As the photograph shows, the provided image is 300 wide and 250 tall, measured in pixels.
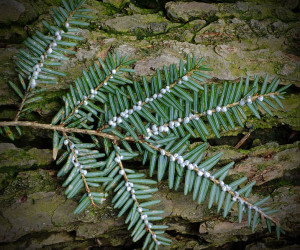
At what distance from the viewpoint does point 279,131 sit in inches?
86.0

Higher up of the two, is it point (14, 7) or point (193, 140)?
point (14, 7)

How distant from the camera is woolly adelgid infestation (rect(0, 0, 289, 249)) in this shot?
176 centimetres

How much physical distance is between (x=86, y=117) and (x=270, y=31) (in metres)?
1.69

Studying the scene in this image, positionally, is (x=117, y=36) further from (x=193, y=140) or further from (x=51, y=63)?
(x=193, y=140)

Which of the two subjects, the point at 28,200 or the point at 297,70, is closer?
the point at 28,200

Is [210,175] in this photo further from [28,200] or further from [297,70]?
[28,200]

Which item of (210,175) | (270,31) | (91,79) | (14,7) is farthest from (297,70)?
(14,7)

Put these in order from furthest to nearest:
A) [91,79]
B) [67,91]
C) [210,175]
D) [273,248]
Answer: [273,248] → [67,91] → [91,79] → [210,175]

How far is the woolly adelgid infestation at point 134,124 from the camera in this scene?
1.76 meters

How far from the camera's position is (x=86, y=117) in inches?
72.2

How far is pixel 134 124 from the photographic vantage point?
179 cm

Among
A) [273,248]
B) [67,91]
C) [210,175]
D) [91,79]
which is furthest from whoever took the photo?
[273,248]

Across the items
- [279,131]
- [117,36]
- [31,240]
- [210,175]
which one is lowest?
[31,240]

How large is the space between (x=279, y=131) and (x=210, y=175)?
87cm
